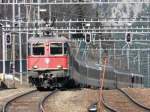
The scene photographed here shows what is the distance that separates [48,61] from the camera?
32.8 metres

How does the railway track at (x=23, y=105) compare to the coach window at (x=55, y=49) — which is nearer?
the railway track at (x=23, y=105)

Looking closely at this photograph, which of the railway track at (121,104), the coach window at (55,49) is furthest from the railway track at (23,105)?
the coach window at (55,49)

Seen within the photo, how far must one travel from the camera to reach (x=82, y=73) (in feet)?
133

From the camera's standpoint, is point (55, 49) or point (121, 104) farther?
point (55, 49)

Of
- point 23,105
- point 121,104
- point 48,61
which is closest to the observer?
point 23,105

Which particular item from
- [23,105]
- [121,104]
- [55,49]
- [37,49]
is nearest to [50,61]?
[55,49]

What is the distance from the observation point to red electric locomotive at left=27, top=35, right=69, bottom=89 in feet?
107

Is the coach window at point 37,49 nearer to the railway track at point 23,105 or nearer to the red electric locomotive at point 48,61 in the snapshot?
the red electric locomotive at point 48,61

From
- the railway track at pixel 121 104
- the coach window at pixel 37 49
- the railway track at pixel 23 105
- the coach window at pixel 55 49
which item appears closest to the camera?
the railway track at pixel 121 104

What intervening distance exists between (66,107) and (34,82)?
11.1m

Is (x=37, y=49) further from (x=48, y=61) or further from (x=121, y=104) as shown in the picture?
(x=121, y=104)

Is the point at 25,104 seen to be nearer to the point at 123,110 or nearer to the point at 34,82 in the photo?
the point at 123,110

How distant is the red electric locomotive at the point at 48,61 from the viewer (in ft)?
107

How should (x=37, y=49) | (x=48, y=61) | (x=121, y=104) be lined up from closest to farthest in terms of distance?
(x=121, y=104) → (x=48, y=61) → (x=37, y=49)
